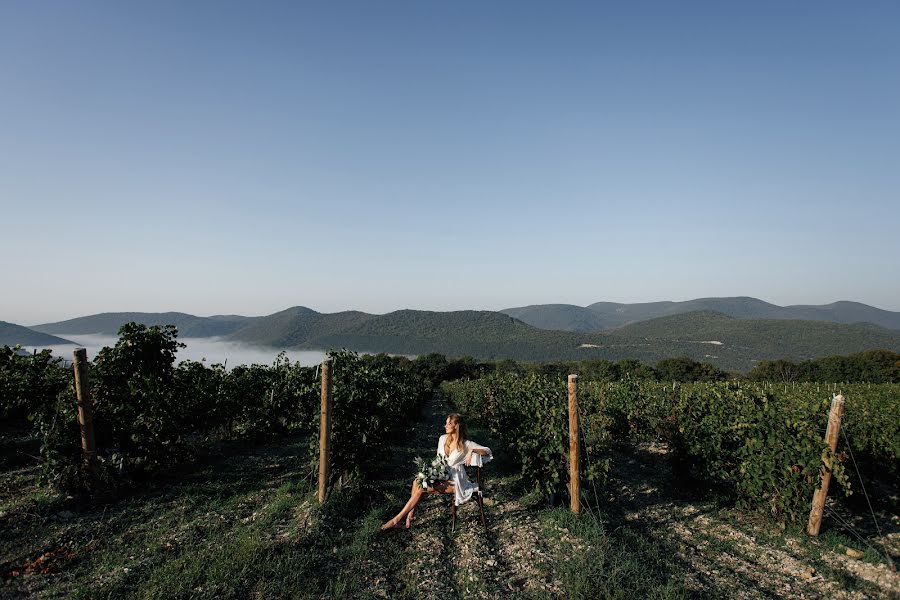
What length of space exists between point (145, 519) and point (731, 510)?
28.0ft

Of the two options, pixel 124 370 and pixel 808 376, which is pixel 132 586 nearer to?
pixel 124 370

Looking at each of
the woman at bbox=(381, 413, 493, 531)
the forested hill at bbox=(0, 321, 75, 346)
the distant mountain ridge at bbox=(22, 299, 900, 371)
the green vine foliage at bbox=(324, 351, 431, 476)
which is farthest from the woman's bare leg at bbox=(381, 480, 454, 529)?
the forested hill at bbox=(0, 321, 75, 346)

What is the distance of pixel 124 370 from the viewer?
727 cm

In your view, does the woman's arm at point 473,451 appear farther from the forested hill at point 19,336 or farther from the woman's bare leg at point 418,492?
the forested hill at point 19,336

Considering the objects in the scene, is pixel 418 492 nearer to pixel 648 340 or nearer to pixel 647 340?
pixel 647 340

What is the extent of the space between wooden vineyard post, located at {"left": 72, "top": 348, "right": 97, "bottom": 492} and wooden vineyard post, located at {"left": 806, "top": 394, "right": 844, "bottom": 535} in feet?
32.9

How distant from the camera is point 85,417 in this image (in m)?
6.24

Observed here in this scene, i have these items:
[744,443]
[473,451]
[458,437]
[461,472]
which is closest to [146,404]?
[458,437]

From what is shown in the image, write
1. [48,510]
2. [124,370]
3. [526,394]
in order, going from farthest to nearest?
[526,394] < [124,370] < [48,510]

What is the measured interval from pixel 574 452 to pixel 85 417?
7.06 meters

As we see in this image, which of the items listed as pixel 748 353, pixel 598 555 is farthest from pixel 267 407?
pixel 748 353

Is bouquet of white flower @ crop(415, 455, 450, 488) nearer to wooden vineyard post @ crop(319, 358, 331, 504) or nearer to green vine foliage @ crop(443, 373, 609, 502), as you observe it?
wooden vineyard post @ crop(319, 358, 331, 504)

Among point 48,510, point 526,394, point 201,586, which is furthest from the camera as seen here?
point 526,394

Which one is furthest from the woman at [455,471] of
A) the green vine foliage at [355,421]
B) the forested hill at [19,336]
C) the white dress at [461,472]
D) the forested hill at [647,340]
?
the forested hill at [19,336]
